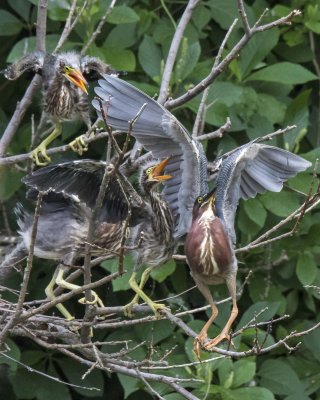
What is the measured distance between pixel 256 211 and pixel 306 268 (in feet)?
1.25

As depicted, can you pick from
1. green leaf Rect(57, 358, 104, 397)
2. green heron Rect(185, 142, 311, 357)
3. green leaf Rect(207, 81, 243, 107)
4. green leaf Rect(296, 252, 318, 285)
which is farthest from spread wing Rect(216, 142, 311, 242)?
green leaf Rect(57, 358, 104, 397)

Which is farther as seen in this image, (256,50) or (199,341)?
(256,50)

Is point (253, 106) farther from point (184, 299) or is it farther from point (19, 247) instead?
point (19, 247)

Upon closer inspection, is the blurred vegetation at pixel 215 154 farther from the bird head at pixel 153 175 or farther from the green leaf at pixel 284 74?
the bird head at pixel 153 175

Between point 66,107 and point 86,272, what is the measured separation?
158 cm

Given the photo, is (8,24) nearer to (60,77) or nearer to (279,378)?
(60,77)

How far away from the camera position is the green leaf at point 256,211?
194 inches

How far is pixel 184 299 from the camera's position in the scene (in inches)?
209

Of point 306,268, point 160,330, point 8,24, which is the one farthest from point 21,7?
point 306,268

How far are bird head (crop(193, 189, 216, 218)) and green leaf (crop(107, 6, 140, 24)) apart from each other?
1422 millimetres

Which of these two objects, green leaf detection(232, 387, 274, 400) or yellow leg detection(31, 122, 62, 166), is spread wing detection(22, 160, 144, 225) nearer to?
yellow leg detection(31, 122, 62, 166)

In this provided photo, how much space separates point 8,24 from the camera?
17.4ft

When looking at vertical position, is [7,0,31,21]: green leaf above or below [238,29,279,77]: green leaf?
above

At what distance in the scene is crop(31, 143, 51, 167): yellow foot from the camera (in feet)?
15.0
